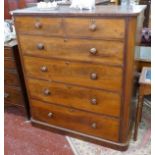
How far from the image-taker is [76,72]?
1.52 meters

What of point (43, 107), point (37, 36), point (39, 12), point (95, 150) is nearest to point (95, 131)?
point (95, 150)

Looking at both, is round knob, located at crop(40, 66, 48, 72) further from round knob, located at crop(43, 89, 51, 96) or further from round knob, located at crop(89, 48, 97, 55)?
round knob, located at crop(89, 48, 97, 55)

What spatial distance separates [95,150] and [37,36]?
983 millimetres

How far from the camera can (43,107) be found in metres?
1.85

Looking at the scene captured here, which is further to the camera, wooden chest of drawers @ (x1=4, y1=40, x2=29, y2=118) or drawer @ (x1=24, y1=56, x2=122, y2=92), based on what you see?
wooden chest of drawers @ (x1=4, y1=40, x2=29, y2=118)

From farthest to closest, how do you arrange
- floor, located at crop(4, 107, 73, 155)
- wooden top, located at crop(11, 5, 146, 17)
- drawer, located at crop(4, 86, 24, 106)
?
drawer, located at crop(4, 86, 24, 106) < floor, located at crop(4, 107, 73, 155) < wooden top, located at crop(11, 5, 146, 17)

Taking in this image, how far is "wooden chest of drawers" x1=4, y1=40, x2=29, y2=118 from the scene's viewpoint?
1804 millimetres

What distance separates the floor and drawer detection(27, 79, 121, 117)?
33cm

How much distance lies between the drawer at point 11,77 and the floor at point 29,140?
1.28 ft

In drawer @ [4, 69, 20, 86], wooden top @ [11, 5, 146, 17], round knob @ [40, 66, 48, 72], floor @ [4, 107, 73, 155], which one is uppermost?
wooden top @ [11, 5, 146, 17]

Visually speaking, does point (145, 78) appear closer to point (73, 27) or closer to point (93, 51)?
point (93, 51)

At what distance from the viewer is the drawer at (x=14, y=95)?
1.98 meters

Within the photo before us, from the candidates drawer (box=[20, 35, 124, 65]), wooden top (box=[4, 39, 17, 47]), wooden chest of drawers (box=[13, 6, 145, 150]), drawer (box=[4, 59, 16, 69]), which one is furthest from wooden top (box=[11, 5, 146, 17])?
drawer (box=[4, 59, 16, 69])

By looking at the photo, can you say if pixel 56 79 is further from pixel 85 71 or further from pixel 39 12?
pixel 39 12
